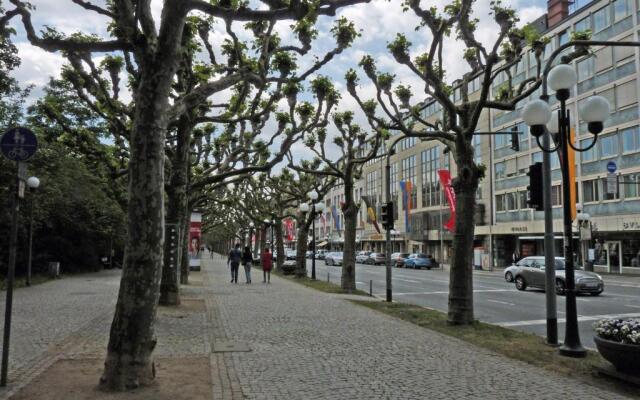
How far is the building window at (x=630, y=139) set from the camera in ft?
119

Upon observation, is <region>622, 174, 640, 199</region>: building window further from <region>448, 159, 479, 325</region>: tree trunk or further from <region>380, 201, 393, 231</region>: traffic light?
<region>448, 159, 479, 325</region>: tree trunk

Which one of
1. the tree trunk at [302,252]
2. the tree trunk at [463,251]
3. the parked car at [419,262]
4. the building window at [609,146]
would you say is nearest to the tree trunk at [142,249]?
the tree trunk at [463,251]

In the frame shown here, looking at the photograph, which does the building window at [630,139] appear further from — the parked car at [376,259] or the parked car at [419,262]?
the parked car at [376,259]

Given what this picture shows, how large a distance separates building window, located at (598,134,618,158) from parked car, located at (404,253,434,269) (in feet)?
57.3

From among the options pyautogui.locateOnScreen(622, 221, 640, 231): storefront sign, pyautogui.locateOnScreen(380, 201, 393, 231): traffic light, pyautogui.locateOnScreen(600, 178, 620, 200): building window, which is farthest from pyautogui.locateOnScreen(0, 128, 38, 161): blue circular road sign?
pyautogui.locateOnScreen(600, 178, 620, 200): building window

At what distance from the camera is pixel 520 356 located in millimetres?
8562

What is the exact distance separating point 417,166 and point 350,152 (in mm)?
50372

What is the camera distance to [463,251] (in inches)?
471

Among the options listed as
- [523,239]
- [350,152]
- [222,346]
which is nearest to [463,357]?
[222,346]

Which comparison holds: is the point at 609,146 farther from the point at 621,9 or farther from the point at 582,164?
the point at 621,9

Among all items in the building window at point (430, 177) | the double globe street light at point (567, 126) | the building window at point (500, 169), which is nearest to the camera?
the double globe street light at point (567, 126)

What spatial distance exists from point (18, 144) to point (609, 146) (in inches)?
1575

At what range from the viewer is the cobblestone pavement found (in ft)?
20.8

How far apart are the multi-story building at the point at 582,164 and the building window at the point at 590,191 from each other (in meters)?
0.07
